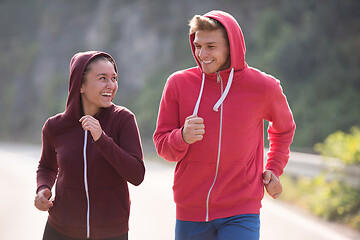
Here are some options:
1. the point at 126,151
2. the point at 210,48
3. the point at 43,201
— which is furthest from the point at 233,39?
the point at 43,201

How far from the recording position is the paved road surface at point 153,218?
820 centimetres

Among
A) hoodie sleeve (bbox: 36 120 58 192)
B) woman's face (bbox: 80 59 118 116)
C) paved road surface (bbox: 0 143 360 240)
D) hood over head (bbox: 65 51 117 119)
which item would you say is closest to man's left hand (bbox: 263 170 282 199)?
woman's face (bbox: 80 59 118 116)

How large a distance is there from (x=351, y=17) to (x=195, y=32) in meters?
27.4

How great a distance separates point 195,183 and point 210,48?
0.89m

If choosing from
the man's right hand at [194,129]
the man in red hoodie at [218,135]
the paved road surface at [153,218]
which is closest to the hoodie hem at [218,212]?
the man in red hoodie at [218,135]

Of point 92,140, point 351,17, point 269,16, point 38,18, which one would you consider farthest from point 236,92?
point 38,18

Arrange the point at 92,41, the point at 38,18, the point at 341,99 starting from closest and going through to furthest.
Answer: the point at 341,99
the point at 92,41
the point at 38,18

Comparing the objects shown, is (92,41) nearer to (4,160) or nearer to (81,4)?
(81,4)

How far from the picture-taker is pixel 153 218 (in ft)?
32.0

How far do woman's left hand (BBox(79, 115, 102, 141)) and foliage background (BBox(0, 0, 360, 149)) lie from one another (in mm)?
20807

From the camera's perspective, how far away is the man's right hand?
389 cm

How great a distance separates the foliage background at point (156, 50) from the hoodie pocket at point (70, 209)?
20.7 m

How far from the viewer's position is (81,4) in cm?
4944

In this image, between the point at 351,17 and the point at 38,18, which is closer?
the point at 351,17
